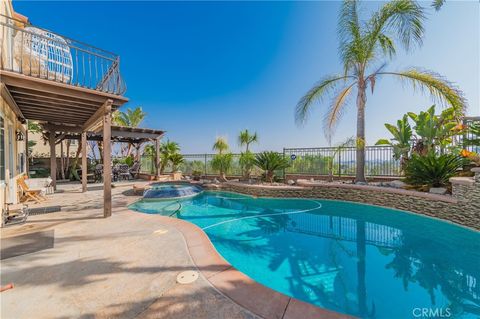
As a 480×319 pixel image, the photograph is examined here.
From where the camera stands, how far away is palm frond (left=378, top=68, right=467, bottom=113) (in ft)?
22.4

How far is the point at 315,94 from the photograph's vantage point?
30.9 feet

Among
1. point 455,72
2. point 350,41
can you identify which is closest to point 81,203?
point 350,41

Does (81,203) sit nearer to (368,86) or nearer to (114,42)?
(114,42)

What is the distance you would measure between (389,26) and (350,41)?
1462 millimetres

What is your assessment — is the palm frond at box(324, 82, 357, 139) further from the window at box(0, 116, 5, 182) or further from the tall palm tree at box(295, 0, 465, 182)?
the window at box(0, 116, 5, 182)

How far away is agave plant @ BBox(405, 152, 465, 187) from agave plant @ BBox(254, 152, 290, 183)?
5.55m

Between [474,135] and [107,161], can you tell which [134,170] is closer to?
[107,161]

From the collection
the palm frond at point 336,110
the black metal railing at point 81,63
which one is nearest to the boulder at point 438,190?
the palm frond at point 336,110

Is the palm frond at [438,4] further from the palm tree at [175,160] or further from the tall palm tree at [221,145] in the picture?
the palm tree at [175,160]

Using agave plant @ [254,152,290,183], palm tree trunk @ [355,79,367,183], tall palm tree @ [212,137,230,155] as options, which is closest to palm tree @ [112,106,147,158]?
tall palm tree @ [212,137,230,155]

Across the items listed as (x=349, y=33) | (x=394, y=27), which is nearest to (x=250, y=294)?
(x=349, y=33)

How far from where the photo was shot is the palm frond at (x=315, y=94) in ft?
→ 30.3

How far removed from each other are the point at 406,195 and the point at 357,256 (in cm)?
426

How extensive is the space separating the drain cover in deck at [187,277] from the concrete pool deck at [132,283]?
0.06m
